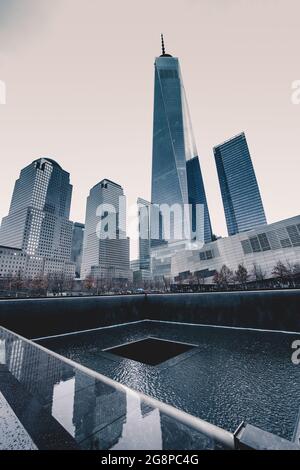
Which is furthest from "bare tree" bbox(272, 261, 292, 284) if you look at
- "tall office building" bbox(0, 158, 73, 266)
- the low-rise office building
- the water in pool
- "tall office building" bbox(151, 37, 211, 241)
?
"tall office building" bbox(0, 158, 73, 266)

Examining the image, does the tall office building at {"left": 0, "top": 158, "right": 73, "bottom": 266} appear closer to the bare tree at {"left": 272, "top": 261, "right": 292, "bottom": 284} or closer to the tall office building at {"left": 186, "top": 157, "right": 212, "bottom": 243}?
the tall office building at {"left": 186, "top": 157, "right": 212, "bottom": 243}

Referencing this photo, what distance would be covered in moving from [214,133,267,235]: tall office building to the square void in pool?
107580 millimetres

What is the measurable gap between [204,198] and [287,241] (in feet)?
266

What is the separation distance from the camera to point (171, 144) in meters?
123

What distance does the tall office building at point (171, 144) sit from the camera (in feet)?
387

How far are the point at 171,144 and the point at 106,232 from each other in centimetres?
6905

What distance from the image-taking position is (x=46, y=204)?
15362 cm

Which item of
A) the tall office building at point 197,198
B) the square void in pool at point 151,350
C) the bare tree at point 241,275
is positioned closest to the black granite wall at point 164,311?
the square void in pool at point 151,350

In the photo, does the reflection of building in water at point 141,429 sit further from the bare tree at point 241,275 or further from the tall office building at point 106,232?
the tall office building at point 106,232

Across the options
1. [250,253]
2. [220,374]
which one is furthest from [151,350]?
[250,253]

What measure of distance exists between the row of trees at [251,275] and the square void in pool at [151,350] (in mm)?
43250

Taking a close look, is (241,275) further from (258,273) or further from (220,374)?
(220,374)
